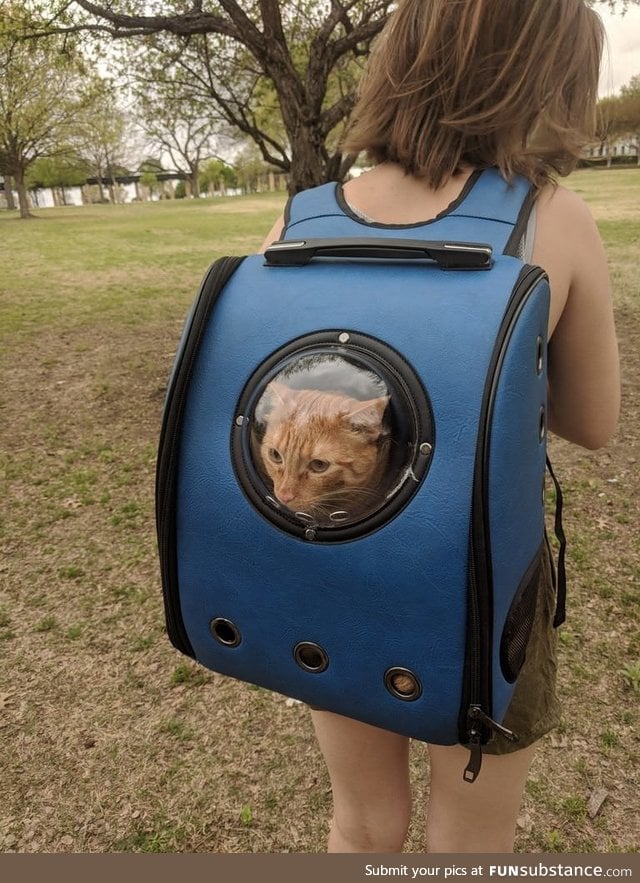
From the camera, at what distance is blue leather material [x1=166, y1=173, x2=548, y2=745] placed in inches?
35.0

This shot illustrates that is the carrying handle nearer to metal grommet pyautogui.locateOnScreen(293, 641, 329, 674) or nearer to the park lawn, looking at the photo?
metal grommet pyautogui.locateOnScreen(293, 641, 329, 674)

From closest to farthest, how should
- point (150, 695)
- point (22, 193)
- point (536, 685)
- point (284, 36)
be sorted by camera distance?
point (536, 685) → point (150, 695) → point (284, 36) → point (22, 193)

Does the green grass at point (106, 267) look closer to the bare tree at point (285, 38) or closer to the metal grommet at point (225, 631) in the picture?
the bare tree at point (285, 38)

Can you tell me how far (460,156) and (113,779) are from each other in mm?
2477

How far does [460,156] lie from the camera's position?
43.1 inches

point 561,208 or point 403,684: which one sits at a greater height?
point 561,208

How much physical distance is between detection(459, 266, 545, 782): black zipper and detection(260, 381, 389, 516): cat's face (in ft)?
0.47

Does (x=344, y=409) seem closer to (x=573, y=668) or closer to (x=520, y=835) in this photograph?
(x=520, y=835)

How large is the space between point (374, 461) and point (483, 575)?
222 millimetres

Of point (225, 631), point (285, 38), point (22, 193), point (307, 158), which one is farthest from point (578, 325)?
point (22, 193)

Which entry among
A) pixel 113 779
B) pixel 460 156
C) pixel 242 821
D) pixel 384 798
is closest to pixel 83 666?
pixel 113 779

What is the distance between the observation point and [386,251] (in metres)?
0.97

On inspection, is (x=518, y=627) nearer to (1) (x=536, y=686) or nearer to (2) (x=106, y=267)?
(1) (x=536, y=686)

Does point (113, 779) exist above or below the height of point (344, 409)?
below
